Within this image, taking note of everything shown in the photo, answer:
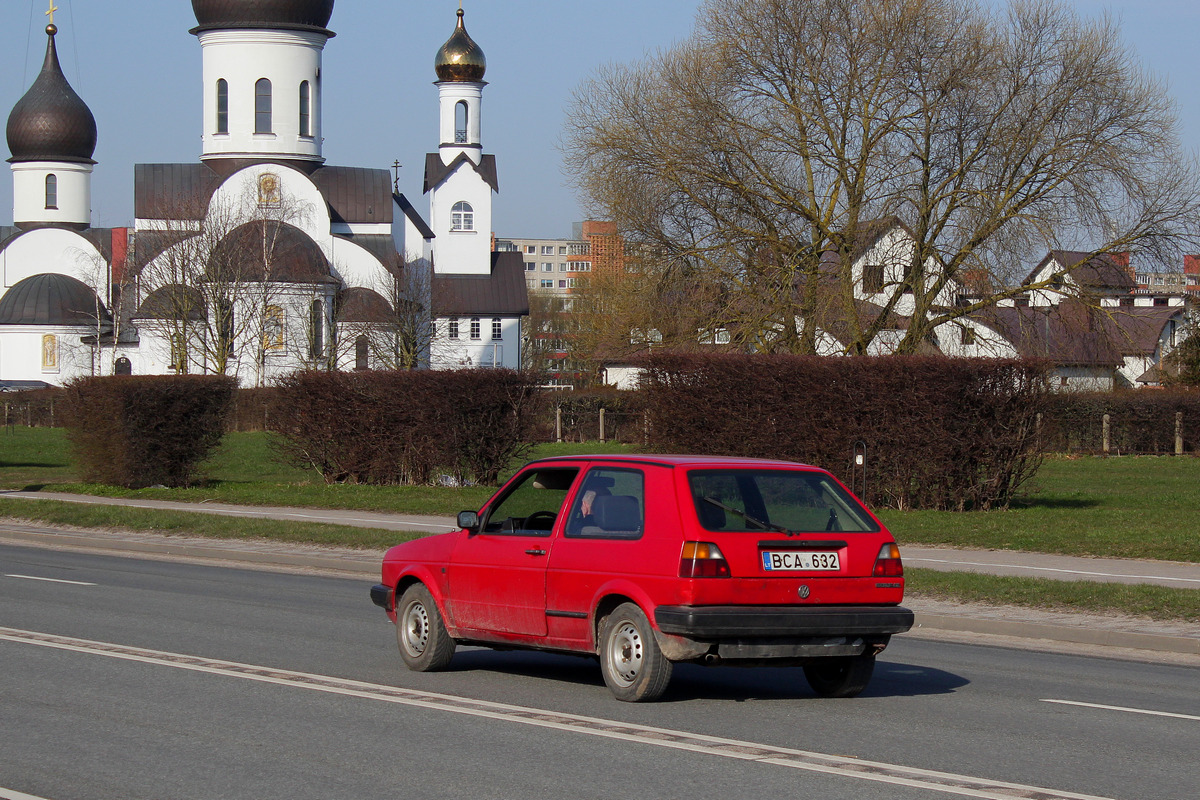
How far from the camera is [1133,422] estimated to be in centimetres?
4044

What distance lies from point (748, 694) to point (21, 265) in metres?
86.7

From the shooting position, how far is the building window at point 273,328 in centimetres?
6706

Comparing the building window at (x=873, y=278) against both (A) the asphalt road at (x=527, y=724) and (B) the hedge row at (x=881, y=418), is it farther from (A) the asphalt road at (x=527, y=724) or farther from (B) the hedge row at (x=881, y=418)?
(A) the asphalt road at (x=527, y=724)

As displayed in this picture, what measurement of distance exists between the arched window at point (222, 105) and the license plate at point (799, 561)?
71.0m

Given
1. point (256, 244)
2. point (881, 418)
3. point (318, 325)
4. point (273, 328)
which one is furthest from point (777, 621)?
point (318, 325)

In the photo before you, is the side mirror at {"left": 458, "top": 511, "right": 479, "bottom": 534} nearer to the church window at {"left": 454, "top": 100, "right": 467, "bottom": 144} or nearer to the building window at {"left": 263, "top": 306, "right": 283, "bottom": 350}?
the building window at {"left": 263, "top": 306, "right": 283, "bottom": 350}

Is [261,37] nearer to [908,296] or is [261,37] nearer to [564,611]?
[908,296]

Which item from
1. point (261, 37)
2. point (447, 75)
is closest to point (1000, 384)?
point (261, 37)

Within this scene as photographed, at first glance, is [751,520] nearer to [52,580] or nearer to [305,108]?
[52,580]

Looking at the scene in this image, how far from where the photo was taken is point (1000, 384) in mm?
21094

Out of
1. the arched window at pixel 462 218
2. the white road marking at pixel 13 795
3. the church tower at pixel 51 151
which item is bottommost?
the white road marking at pixel 13 795

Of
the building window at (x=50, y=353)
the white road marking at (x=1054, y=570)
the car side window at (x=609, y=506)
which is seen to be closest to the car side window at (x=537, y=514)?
the car side window at (x=609, y=506)

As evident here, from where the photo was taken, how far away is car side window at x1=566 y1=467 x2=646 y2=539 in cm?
847

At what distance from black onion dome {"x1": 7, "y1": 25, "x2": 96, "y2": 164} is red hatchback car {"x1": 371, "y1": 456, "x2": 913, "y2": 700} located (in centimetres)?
8308
